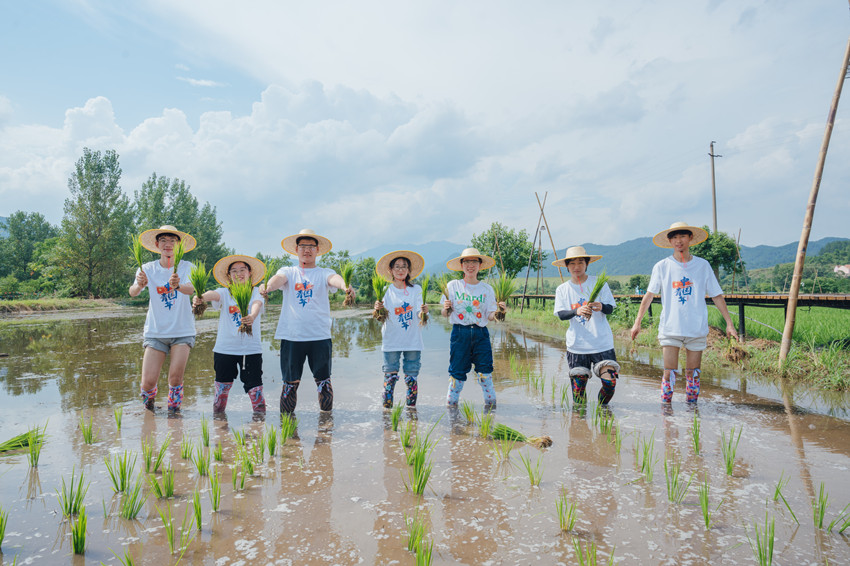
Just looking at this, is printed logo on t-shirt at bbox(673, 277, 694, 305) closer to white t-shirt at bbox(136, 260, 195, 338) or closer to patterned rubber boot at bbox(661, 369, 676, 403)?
patterned rubber boot at bbox(661, 369, 676, 403)

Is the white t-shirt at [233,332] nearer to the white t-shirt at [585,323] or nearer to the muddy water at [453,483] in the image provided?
the muddy water at [453,483]

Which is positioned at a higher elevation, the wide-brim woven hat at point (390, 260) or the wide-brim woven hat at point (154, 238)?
the wide-brim woven hat at point (154, 238)

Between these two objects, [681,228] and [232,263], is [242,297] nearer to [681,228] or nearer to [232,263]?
[232,263]

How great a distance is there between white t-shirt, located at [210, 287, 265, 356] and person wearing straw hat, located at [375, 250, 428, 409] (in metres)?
1.32

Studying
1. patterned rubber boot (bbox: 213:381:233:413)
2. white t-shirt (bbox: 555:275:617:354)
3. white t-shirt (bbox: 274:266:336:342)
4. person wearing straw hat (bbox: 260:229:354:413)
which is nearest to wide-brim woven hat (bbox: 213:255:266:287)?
person wearing straw hat (bbox: 260:229:354:413)

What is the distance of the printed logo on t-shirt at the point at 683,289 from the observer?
193 inches

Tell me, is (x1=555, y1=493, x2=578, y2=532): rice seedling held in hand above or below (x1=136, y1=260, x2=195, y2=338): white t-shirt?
below

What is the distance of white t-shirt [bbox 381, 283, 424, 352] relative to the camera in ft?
16.3

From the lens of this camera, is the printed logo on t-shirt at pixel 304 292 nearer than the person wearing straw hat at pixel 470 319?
Yes

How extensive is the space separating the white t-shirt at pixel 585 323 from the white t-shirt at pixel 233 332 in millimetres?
3265

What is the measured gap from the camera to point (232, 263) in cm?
500

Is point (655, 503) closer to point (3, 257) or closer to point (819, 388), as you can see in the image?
point (819, 388)

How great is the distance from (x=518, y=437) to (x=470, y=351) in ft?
3.87

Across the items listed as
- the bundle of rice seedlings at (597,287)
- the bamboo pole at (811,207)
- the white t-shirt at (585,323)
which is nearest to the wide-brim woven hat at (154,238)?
the white t-shirt at (585,323)
